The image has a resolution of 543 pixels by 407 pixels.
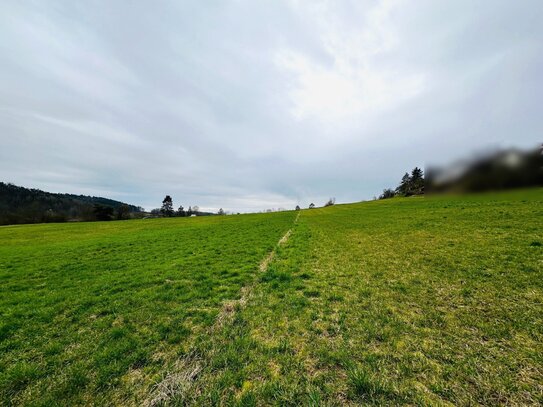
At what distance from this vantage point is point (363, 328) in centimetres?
579

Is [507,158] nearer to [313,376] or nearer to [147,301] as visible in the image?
[313,376]

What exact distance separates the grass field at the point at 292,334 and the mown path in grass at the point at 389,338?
31 mm

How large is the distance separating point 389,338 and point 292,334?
7.96 ft

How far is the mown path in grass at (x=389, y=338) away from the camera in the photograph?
3891 millimetres

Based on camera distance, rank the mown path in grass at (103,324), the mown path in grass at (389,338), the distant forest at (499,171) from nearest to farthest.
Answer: the mown path in grass at (389,338) < the mown path in grass at (103,324) < the distant forest at (499,171)

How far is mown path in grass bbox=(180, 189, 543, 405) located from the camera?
389cm

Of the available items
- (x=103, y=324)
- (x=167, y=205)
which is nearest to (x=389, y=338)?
(x=103, y=324)

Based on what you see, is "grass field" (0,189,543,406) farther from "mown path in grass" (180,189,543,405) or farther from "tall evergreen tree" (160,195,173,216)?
"tall evergreen tree" (160,195,173,216)

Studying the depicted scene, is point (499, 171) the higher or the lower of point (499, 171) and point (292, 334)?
the higher

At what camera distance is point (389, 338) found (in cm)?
529

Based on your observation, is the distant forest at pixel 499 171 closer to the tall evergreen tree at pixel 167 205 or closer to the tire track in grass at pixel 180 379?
the tire track in grass at pixel 180 379

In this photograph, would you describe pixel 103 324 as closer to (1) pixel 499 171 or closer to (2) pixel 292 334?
(2) pixel 292 334

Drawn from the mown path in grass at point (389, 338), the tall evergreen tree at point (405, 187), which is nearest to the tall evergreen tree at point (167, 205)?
the tall evergreen tree at point (405, 187)

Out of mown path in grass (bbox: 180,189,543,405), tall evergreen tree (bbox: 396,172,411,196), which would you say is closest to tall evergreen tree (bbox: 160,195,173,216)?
tall evergreen tree (bbox: 396,172,411,196)
